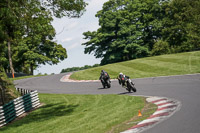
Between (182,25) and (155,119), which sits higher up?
(182,25)

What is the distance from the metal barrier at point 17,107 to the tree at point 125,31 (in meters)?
37.6

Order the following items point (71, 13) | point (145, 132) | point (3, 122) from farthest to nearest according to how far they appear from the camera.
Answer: point (71, 13)
point (3, 122)
point (145, 132)

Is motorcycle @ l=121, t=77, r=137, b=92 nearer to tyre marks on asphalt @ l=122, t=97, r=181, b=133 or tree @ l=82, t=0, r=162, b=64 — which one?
tyre marks on asphalt @ l=122, t=97, r=181, b=133

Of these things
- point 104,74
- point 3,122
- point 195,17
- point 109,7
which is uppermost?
point 109,7

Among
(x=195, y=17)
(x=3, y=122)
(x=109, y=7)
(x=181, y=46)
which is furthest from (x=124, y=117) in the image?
(x=109, y=7)

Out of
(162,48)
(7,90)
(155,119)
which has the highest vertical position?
(162,48)

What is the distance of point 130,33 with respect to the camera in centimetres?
5431

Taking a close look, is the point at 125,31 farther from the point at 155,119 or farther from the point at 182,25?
the point at 155,119

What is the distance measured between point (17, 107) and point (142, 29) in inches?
1872

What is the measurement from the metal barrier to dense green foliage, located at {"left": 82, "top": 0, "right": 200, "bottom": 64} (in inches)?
1464

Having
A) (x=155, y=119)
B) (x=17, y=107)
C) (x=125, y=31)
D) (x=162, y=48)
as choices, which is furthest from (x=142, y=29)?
(x=155, y=119)

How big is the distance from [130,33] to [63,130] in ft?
153

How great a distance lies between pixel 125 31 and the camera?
5297 centimetres

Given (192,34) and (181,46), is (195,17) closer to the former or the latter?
(192,34)
